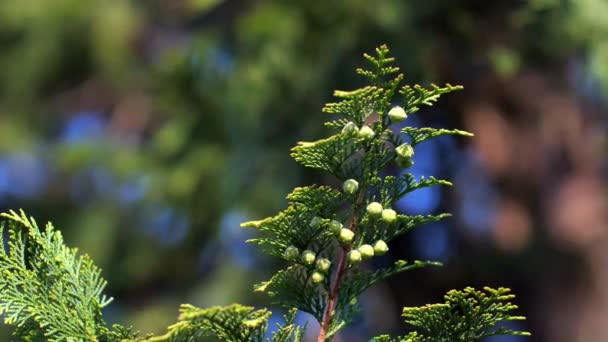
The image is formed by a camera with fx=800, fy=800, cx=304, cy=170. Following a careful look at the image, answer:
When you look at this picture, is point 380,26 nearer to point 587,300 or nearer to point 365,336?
point 365,336

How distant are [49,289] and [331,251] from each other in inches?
8.2

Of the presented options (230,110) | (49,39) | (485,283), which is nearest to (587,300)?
(485,283)

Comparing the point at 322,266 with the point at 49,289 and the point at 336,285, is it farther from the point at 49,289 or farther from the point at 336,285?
the point at 49,289

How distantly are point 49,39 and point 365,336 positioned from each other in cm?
198

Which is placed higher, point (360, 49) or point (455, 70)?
point (455, 70)

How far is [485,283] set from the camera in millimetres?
3025

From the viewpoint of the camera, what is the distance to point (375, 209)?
551mm

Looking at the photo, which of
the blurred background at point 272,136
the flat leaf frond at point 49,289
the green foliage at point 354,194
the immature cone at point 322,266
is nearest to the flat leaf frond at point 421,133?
the green foliage at point 354,194

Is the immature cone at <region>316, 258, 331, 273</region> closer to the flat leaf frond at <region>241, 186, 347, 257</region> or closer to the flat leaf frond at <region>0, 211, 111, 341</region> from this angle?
the flat leaf frond at <region>241, 186, 347, 257</region>

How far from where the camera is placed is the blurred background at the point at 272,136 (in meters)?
2.18

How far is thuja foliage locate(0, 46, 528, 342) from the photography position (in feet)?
1.81

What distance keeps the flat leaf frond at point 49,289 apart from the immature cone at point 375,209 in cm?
20

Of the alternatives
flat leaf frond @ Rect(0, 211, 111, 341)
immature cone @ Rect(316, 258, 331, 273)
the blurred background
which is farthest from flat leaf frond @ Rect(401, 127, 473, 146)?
the blurred background

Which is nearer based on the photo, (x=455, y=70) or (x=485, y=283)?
(x=455, y=70)
